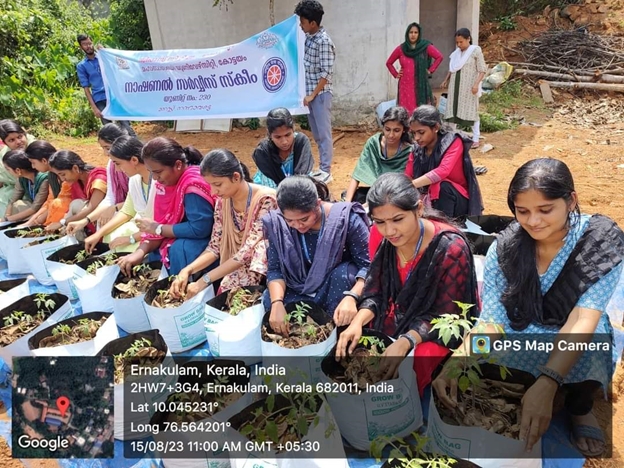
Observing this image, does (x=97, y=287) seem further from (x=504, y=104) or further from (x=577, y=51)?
(x=577, y=51)

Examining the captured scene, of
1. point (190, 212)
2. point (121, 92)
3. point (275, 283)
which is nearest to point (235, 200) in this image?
point (190, 212)

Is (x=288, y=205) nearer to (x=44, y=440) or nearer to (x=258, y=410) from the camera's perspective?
(x=258, y=410)

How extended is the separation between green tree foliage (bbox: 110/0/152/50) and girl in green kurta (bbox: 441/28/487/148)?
7057 millimetres

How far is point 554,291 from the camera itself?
74.7 inches

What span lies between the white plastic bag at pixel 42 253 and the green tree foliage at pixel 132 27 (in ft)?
25.8

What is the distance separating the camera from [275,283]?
2.60m

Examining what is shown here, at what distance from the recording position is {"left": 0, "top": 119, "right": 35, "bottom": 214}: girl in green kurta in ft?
15.4

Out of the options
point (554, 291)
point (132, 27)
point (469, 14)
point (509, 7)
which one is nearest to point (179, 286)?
point (554, 291)

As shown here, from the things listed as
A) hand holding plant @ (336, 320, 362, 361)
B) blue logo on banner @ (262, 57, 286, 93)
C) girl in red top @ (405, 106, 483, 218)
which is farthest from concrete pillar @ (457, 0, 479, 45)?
hand holding plant @ (336, 320, 362, 361)

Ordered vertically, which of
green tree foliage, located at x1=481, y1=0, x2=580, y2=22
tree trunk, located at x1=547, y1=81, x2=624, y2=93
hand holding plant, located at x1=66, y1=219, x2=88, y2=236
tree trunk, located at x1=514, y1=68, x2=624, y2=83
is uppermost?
green tree foliage, located at x1=481, y1=0, x2=580, y2=22

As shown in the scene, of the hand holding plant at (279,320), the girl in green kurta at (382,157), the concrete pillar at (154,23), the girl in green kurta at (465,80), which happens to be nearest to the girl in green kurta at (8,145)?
the girl in green kurta at (382,157)

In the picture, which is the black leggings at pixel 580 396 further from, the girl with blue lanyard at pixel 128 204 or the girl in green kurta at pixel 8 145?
the girl in green kurta at pixel 8 145

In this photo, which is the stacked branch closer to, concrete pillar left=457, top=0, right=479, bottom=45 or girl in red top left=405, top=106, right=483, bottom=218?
Answer: concrete pillar left=457, top=0, right=479, bottom=45

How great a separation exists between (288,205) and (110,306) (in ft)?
5.32
